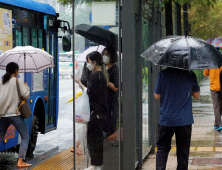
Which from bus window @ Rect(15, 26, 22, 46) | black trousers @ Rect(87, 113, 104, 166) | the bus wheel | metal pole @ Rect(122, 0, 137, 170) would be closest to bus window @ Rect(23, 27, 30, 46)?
bus window @ Rect(15, 26, 22, 46)

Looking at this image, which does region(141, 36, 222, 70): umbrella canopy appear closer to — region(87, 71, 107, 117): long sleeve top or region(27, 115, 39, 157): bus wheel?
region(87, 71, 107, 117): long sleeve top

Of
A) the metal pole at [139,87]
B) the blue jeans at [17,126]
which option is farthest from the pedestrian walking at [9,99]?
the metal pole at [139,87]

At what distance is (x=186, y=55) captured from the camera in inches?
185

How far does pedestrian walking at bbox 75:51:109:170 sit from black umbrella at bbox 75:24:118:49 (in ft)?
0.60

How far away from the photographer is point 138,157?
20.9ft

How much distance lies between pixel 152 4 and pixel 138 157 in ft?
→ 8.65

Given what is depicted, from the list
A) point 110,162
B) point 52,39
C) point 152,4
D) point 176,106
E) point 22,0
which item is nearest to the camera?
point 176,106

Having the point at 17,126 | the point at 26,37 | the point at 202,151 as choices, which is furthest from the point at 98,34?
the point at 202,151

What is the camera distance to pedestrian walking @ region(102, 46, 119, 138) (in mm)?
5109

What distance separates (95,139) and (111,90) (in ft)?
2.12

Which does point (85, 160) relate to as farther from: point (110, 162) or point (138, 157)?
point (138, 157)

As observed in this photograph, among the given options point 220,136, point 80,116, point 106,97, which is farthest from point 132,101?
point 220,136

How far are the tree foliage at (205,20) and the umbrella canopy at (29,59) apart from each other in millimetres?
15534

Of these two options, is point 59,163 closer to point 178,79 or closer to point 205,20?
point 178,79
